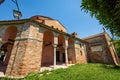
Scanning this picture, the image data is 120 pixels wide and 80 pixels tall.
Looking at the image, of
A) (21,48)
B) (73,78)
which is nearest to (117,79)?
(73,78)

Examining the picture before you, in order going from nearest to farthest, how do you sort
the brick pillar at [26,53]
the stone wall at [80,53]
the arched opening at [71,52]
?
1. the brick pillar at [26,53]
2. the arched opening at [71,52]
3. the stone wall at [80,53]

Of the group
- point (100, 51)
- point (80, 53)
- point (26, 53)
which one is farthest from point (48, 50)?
point (100, 51)

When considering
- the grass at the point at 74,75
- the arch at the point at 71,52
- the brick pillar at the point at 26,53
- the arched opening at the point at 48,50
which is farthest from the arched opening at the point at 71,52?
the grass at the point at 74,75

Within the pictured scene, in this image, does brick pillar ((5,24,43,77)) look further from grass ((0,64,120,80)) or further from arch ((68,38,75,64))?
arch ((68,38,75,64))

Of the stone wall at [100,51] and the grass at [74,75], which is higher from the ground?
the stone wall at [100,51]

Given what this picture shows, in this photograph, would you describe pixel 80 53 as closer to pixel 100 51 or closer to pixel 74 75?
pixel 100 51

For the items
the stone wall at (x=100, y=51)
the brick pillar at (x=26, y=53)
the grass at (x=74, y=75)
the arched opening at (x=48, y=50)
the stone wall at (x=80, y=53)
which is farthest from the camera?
the stone wall at (x=100, y=51)

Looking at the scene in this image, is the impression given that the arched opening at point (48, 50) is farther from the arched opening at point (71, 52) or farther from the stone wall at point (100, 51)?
the stone wall at point (100, 51)

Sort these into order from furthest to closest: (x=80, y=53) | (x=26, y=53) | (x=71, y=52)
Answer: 1. (x=80, y=53)
2. (x=71, y=52)
3. (x=26, y=53)

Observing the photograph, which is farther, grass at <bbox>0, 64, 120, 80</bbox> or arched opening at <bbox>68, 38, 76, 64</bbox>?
arched opening at <bbox>68, 38, 76, 64</bbox>

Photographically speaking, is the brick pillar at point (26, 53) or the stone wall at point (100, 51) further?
the stone wall at point (100, 51)

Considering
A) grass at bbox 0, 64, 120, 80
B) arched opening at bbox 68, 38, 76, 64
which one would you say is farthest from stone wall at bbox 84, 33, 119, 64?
grass at bbox 0, 64, 120, 80

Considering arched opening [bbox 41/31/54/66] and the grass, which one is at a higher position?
arched opening [bbox 41/31/54/66]

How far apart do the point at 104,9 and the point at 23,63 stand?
27.6 ft
